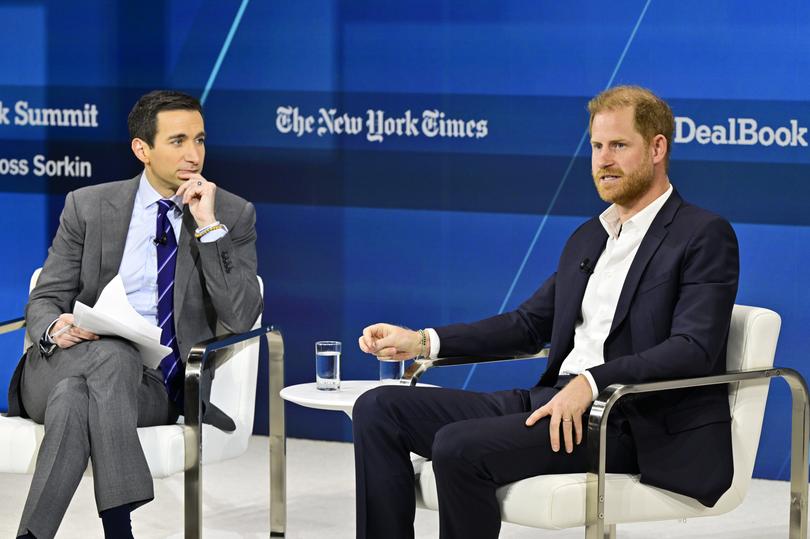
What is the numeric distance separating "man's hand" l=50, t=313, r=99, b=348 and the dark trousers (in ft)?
2.82

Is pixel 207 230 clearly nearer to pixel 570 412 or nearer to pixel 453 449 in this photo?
pixel 453 449

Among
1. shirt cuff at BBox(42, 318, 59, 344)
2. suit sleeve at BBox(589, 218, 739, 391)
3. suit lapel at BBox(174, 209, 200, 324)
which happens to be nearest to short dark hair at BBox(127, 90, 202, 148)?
suit lapel at BBox(174, 209, 200, 324)

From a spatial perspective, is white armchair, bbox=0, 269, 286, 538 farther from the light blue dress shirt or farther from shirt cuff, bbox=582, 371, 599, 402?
shirt cuff, bbox=582, 371, 599, 402

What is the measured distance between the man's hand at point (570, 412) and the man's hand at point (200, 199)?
1306 millimetres

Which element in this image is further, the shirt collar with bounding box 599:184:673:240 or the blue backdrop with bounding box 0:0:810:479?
the blue backdrop with bounding box 0:0:810:479

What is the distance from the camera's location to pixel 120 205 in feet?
13.6

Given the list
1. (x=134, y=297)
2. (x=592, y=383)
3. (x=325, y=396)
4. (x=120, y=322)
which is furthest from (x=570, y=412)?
(x=134, y=297)

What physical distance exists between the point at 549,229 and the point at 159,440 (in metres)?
2.13

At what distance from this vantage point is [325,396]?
4.04 m

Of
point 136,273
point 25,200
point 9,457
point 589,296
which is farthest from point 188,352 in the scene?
point 25,200

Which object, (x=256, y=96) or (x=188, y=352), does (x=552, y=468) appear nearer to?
(x=188, y=352)

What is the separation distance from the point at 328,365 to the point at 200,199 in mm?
644

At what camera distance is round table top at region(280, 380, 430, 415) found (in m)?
3.96

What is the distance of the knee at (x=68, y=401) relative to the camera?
3596mm
